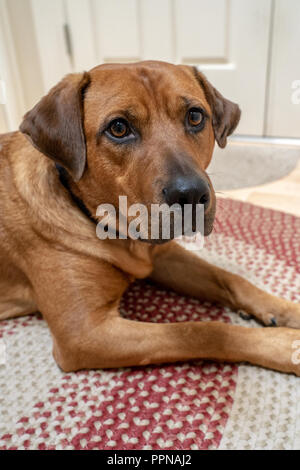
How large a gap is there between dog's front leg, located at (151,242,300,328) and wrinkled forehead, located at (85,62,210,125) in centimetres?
65

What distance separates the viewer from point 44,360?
152cm

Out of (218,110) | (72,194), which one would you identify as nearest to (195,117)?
(218,110)

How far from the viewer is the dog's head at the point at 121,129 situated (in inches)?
48.0

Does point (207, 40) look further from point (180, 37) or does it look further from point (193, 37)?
point (180, 37)

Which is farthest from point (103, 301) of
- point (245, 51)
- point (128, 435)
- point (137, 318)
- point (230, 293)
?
point (245, 51)

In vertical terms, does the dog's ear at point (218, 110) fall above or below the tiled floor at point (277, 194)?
above

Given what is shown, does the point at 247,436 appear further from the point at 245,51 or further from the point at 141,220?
the point at 245,51

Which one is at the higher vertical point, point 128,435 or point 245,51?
point 245,51

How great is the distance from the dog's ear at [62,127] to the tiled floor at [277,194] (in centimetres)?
138

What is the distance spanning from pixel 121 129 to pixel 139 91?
0.13 meters

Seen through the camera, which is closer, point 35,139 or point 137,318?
point 35,139

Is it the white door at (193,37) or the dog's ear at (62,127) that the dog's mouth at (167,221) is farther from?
the white door at (193,37)

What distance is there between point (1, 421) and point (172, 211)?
87cm

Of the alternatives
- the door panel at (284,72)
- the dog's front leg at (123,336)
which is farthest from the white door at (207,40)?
the dog's front leg at (123,336)
